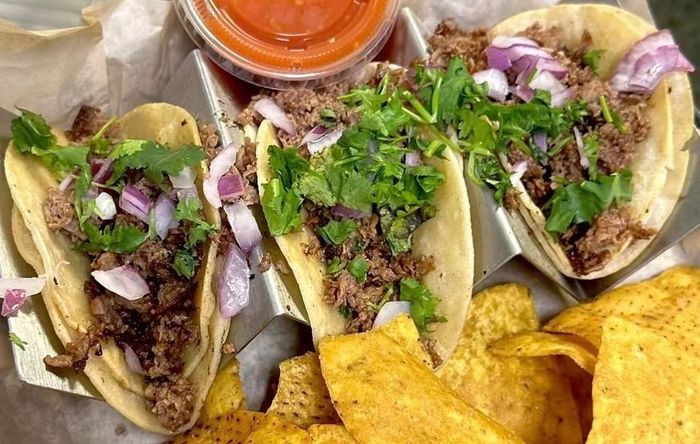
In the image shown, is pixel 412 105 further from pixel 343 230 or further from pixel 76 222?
pixel 76 222

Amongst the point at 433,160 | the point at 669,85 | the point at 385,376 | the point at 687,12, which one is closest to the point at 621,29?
the point at 669,85

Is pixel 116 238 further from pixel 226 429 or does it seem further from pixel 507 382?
pixel 507 382

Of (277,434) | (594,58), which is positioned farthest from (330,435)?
(594,58)

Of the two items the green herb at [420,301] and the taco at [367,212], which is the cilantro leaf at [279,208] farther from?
the green herb at [420,301]

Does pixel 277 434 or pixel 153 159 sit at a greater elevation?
pixel 153 159

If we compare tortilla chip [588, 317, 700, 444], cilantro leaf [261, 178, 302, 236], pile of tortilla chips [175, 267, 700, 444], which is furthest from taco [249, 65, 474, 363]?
tortilla chip [588, 317, 700, 444]

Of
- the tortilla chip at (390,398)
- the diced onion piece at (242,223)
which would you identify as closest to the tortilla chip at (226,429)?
the tortilla chip at (390,398)

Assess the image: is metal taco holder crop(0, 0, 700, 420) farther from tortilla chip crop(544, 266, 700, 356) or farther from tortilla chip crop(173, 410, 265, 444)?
tortilla chip crop(173, 410, 265, 444)
